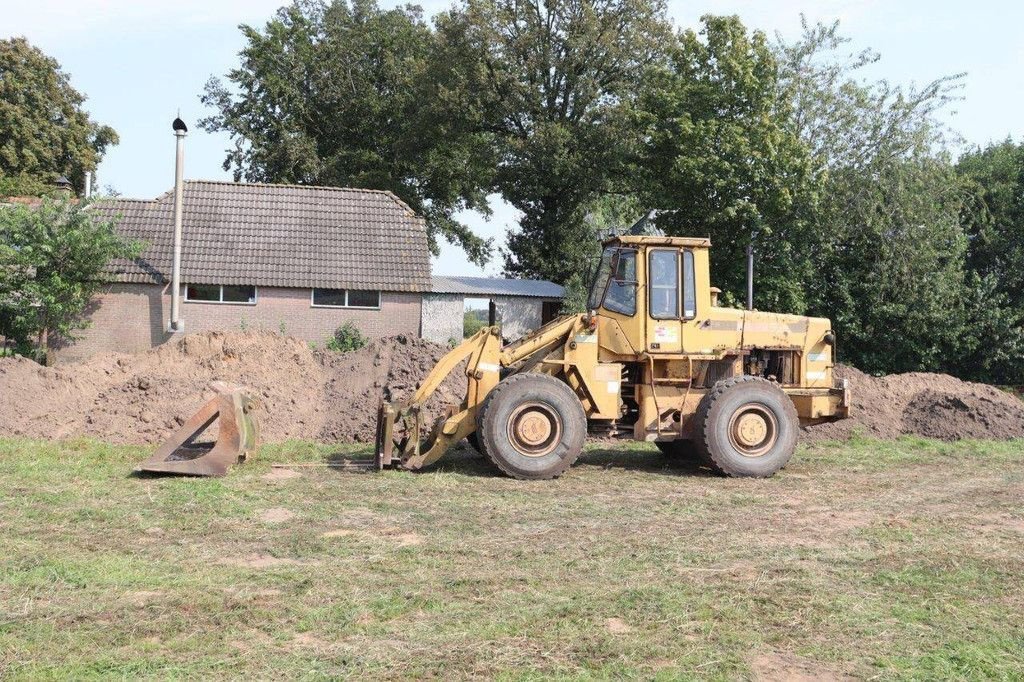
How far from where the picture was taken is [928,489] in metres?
11.5

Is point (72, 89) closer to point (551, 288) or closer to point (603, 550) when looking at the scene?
point (551, 288)

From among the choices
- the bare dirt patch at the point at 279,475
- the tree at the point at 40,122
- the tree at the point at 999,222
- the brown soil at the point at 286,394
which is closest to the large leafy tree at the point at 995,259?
the tree at the point at 999,222

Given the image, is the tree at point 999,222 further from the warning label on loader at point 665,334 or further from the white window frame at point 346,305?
the warning label on loader at point 665,334

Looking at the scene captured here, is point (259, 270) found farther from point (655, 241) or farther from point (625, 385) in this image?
point (655, 241)

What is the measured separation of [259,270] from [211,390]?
32.1 feet

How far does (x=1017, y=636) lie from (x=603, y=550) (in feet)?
10.3

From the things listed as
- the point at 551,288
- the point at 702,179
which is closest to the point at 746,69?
the point at 702,179

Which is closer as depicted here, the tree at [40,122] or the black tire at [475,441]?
the black tire at [475,441]

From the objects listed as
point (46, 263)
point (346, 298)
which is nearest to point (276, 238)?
point (346, 298)

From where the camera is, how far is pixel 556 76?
3344 cm

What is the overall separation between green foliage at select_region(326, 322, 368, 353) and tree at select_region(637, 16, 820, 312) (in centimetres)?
901

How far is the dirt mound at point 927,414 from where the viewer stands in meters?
16.2

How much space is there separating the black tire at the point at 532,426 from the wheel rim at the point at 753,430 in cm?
194

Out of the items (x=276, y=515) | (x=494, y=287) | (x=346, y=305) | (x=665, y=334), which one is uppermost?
(x=494, y=287)
